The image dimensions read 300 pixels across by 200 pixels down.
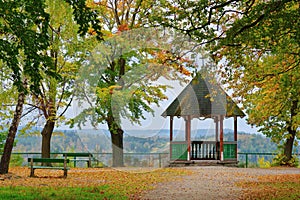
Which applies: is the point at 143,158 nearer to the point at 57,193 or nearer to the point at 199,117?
the point at 199,117

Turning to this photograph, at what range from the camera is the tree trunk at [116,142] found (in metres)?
20.7

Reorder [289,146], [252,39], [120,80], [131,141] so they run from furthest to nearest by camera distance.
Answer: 1. [289,146]
2. [120,80]
3. [131,141]
4. [252,39]

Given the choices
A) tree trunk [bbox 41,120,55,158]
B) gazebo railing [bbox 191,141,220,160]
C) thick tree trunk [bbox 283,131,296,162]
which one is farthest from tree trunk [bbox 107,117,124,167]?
thick tree trunk [bbox 283,131,296,162]

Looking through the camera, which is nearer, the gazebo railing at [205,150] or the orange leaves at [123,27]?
the orange leaves at [123,27]

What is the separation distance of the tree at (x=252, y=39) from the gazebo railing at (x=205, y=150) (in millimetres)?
6343

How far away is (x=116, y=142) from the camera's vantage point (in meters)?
21.8

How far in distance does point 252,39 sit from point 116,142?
12.8 meters

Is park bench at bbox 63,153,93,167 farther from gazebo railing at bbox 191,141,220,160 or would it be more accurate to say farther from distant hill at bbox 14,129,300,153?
gazebo railing at bbox 191,141,220,160

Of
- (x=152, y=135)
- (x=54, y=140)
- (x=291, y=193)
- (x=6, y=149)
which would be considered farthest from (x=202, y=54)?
(x=54, y=140)

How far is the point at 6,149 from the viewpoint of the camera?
16.2 metres

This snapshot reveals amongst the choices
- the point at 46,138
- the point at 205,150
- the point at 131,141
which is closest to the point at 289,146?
the point at 205,150

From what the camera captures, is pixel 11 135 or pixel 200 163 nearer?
pixel 11 135

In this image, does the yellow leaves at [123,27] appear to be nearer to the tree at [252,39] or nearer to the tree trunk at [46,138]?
the tree trunk at [46,138]

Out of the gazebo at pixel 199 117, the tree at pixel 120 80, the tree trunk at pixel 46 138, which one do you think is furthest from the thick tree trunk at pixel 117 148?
the tree trunk at pixel 46 138
